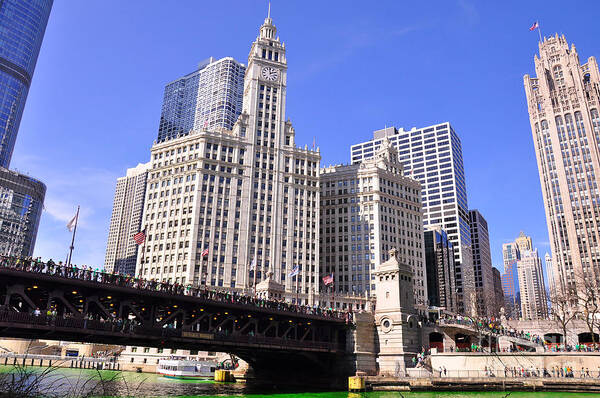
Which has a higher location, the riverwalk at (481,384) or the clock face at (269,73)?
the clock face at (269,73)

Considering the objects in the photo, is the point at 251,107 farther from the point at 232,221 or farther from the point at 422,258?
the point at 422,258

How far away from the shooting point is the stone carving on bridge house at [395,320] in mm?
71812

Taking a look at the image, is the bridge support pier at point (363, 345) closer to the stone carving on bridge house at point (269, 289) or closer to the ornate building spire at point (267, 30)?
the stone carving on bridge house at point (269, 289)

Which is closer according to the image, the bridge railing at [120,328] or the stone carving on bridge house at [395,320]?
the bridge railing at [120,328]

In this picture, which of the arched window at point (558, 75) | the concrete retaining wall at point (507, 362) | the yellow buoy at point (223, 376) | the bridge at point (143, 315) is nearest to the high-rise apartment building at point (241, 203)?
the yellow buoy at point (223, 376)

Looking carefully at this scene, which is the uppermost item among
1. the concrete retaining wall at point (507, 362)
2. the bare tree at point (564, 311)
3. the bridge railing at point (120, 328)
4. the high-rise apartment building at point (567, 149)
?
the high-rise apartment building at point (567, 149)

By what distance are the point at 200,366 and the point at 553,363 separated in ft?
207

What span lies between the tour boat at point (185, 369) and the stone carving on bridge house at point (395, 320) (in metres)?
38.5

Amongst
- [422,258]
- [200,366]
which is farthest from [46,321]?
[422,258]

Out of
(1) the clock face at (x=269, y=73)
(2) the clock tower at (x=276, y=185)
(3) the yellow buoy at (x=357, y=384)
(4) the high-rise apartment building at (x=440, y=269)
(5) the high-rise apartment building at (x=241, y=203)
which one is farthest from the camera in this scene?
(4) the high-rise apartment building at (x=440, y=269)

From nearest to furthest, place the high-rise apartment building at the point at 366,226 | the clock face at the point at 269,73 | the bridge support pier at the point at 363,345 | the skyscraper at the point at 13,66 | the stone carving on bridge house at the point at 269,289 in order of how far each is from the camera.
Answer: the bridge support pier at the point at 363,345
the stone carving on bridge house at the point at 269,289
the high-rise apartment building at the point at 366,226
the clock face at the point at 269,73
the skyscraper at the point at 13,66

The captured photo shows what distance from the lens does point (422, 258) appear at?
151 metres

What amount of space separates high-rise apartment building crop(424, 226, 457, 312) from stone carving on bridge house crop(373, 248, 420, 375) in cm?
10579

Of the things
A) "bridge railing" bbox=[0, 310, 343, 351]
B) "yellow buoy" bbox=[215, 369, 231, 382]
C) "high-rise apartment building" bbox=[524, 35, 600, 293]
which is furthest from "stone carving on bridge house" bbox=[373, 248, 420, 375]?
"high-rise apartment building" bbox=[524, 35, 600, 293]
